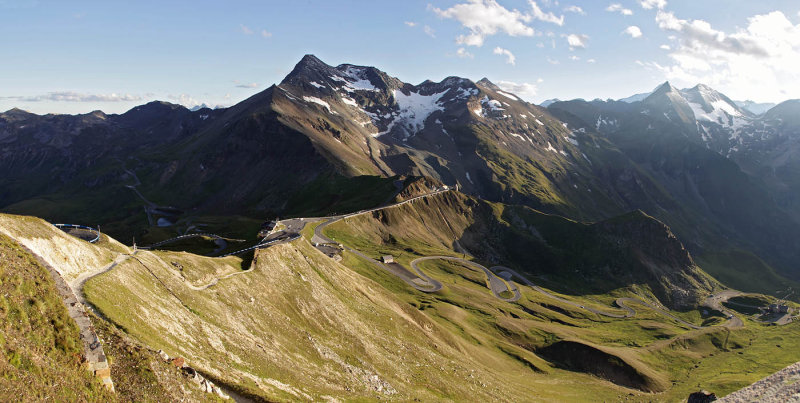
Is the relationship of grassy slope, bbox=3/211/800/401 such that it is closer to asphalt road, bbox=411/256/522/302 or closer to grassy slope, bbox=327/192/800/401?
grassy slope, bbox=327/192/800/401

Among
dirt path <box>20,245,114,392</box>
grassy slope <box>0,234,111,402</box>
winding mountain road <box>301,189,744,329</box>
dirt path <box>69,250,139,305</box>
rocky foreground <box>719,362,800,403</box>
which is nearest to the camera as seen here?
grassy slope <box>0,234,111,402</box>

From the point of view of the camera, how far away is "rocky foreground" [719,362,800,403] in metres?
38.5

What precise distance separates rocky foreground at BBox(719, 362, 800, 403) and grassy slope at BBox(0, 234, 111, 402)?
51467 mm

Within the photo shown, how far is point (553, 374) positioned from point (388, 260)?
58.2 m

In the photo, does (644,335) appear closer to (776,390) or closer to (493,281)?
(493,281)

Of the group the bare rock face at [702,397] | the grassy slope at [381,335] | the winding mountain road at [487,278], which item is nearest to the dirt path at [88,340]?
the grassy slope at [381,335]

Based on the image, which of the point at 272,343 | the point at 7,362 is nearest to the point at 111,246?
the point at 272,343

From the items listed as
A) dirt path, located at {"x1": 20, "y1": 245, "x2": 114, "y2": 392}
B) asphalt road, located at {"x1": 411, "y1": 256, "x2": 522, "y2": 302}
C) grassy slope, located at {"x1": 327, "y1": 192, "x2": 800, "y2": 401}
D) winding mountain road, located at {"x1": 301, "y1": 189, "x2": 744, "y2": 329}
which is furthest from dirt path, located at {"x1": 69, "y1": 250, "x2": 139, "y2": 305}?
asphalt road, located at {"x1": 411, "y1": 256, "x2": 522, "y2": 302}

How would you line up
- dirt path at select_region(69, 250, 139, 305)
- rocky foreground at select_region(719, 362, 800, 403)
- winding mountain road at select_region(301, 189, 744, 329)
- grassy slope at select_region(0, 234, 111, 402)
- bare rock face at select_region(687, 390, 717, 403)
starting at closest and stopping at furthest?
grassy slope at select_region(0, 234, 111, 402) → dirt path at select_region(69, 250, 139, 305) → rocky foreground at select_region(719, 362, 800, 403) → bare rock face at select_region(687, 390, 717, 403) → winding mountain road at select_region(301, 189, 744, 329)

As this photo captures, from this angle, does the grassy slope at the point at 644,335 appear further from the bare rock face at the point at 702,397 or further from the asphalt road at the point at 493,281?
the bare rock face at the point at 702,397

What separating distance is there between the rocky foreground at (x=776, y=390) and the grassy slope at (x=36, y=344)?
51.5 m

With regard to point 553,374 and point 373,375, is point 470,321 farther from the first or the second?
point 373,375

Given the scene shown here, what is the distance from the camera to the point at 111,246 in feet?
164

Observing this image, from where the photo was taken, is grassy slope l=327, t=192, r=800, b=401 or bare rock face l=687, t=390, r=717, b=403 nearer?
bare rock face l=687, t=390, r=717, b=403
